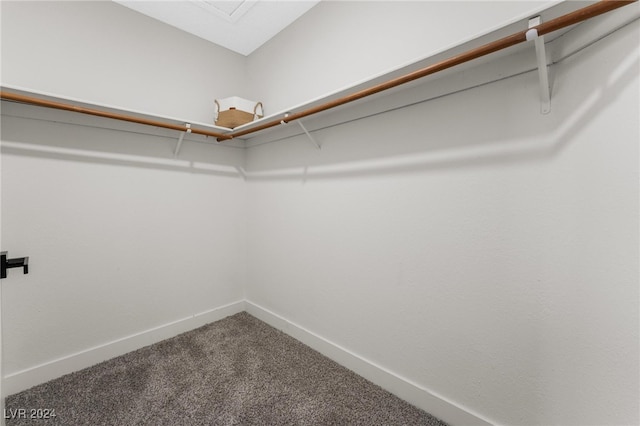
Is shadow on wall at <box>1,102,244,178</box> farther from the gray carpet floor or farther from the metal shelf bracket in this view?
the metal shelf bracket

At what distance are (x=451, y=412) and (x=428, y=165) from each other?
1.14 metres

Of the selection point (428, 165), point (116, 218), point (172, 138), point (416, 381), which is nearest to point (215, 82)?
point (172, 138)

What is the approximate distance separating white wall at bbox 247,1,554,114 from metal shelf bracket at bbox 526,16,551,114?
0.05 metres

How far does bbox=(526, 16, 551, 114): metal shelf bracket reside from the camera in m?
0.81

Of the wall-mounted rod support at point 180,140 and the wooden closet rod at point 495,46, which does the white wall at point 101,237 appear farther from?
the wooden closet rod at point 495,46

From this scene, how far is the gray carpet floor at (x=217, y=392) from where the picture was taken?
1.27m

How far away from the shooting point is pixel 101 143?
65.1 inches

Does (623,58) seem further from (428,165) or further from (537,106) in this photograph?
(428,165)

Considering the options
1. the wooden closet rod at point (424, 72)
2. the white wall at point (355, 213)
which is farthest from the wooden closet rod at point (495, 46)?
the white wall at point (355, 213)

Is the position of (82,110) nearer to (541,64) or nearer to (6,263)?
(6,263)

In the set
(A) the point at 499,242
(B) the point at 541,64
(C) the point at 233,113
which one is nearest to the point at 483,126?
(B) the point at 541,64

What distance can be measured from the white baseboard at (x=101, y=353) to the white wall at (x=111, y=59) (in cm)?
154

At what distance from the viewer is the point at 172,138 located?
1942 millimetres

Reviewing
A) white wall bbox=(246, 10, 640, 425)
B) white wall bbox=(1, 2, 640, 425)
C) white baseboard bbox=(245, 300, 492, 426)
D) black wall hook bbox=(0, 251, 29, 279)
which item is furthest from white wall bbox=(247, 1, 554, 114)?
black wall hook bbox=(0, 251, 29, 279)
